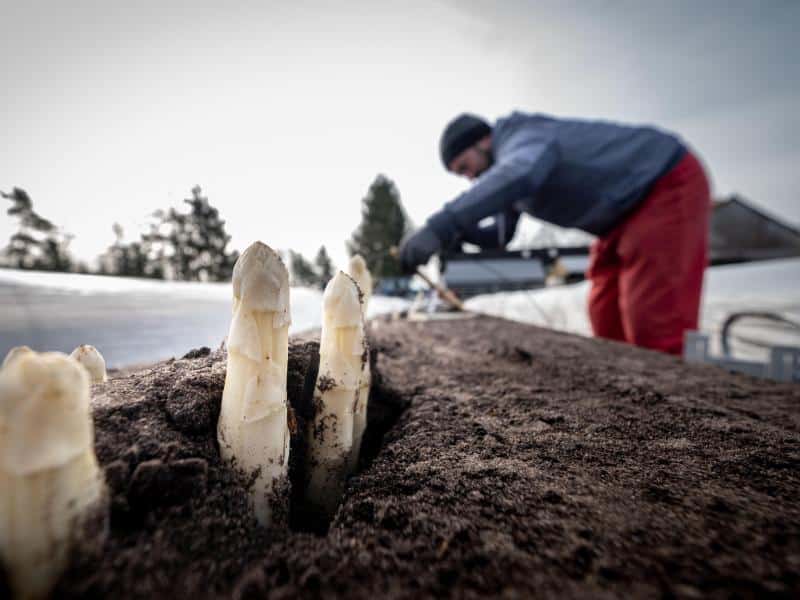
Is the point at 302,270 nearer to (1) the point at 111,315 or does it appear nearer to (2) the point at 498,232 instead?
(1) the point at 111,315

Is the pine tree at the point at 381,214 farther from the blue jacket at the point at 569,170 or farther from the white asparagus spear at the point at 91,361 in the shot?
the white asparagus spear at the point at 91,361

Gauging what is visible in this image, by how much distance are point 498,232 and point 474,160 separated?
93 cm

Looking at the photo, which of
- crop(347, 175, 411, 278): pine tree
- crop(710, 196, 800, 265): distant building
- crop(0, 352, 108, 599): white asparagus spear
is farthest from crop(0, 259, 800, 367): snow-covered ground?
crop(347, 175, 411, 278): pine tree

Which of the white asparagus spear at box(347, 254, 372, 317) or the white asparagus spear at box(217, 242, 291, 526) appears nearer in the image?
the white asparagus spear at box(217, 242, 291, 526)

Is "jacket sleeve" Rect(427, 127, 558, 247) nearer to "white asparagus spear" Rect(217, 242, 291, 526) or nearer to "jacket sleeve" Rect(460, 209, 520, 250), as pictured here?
"jacket sleeve" Rect(460, 209, 520, 250)

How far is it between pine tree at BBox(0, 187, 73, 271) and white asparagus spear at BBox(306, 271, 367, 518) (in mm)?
821

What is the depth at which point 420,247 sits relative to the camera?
7.16 feet

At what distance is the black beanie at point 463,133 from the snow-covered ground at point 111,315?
252cm

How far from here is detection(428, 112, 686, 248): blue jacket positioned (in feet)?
6.87

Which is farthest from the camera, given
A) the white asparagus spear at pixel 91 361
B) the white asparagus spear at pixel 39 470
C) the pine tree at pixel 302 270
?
the pine tree at pixel 302 270

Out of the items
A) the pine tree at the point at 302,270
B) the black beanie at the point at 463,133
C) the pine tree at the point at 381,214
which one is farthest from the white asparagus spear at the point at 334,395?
the pine tree at the point at 381,214

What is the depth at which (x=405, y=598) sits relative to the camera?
33 cm

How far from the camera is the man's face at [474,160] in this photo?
9.72ft

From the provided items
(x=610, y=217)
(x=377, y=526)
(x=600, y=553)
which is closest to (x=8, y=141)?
(x=377, y=526)
